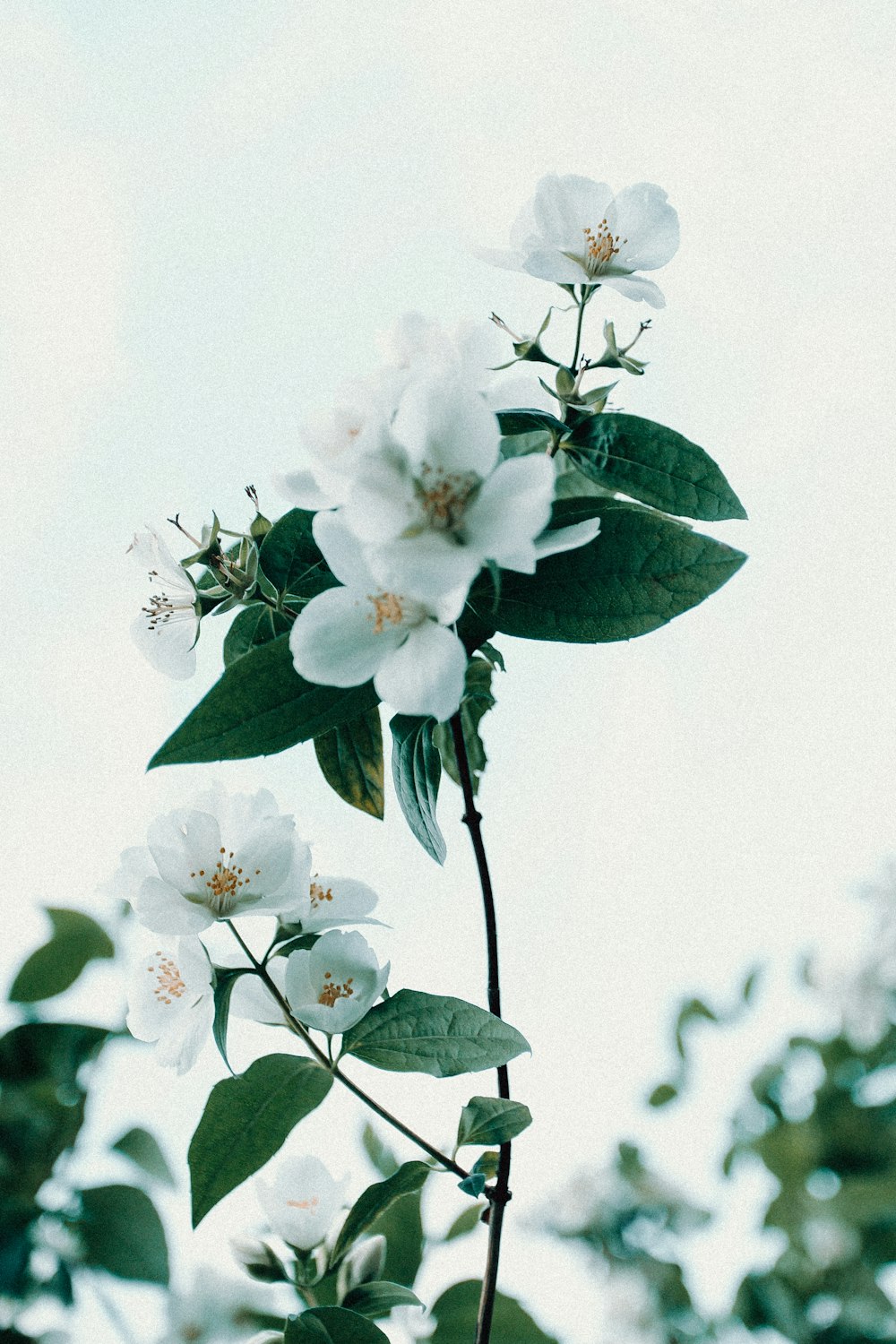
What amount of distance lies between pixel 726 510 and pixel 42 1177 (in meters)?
1.50

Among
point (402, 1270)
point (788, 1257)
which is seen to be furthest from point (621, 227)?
point (788, 1257)

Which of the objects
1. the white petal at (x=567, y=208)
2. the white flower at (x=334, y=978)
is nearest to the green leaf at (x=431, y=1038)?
the white flower at (x=334, y=978)

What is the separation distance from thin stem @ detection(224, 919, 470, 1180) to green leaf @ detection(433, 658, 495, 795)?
→ 0.21 meters

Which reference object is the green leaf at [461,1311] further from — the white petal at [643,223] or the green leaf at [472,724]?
the white petal at [643,223]

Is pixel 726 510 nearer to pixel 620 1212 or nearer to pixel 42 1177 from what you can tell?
pixel 42 1177

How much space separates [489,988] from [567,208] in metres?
0.62

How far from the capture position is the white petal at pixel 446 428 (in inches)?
24.0

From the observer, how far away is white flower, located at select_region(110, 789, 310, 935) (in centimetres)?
78

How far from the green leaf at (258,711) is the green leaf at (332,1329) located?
16.5 inches

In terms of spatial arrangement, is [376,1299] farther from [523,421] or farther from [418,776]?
[523,421]

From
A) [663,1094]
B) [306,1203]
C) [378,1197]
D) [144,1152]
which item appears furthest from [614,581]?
[663,1094]

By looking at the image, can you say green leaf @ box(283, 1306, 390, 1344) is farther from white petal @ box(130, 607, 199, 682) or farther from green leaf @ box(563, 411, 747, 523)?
green leaf @ box(563, 411, 747, 523)

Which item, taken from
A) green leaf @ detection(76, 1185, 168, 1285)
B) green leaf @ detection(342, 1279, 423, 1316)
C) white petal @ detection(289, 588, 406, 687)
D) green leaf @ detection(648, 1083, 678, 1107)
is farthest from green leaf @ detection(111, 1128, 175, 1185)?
green leaf @ detection(648, 1083, 678, 1107)

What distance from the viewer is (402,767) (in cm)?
81
